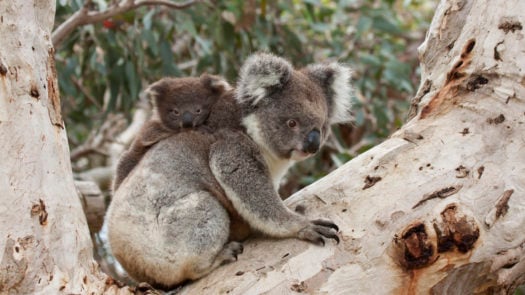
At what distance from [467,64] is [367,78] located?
11.7 ft

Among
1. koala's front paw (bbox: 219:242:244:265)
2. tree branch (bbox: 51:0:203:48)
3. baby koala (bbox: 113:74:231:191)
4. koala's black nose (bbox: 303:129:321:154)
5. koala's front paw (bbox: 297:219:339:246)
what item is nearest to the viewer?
koala's front paw (bbox: 297:219:339:246)

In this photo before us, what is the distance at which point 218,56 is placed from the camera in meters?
6.11

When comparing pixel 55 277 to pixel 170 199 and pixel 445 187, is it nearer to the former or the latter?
pixel 170 199

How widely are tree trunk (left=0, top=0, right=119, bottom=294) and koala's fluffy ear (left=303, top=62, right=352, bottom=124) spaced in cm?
155

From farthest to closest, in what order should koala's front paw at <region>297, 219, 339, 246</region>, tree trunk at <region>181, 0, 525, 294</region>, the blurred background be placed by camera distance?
1. the blurred background
2. koala's front paw at <region>297, 219, 339, 246</region>
3. tree trunk at <region>181, 0, 525, 294</region>

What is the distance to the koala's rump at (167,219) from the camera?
9.75ft

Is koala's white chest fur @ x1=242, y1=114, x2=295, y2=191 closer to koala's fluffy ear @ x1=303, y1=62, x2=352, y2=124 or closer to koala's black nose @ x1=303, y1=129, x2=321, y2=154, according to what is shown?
koala's black nose @ x1=303, y1=129, x2=321, y2=154

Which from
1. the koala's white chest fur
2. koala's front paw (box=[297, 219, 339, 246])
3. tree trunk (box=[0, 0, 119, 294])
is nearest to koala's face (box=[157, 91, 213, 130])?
the koala's white chest fur

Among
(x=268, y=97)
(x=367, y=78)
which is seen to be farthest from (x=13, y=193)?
(x=367, y=78)

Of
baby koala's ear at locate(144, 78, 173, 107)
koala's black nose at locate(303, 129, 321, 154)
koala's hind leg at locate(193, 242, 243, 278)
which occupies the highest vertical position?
baby koala's ear at locate(144, 78, 173, 107)

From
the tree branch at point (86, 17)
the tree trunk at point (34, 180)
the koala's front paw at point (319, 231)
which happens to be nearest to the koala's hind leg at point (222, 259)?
the koala's front paw at point (319, 231)

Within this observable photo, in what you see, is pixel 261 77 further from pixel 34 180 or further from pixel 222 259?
pixel 34 180

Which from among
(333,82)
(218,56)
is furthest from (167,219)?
(218,56)

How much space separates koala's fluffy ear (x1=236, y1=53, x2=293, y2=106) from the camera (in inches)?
131
